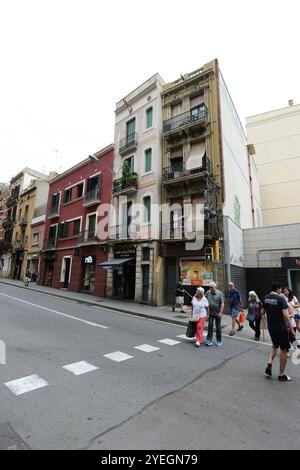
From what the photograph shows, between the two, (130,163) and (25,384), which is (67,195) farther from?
(25,384)

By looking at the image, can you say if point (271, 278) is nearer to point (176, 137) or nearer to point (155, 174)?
point (155, 174)

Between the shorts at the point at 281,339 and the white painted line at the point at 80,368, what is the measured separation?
3.64m

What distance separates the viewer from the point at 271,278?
622 inches

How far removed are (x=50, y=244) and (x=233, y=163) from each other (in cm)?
1928

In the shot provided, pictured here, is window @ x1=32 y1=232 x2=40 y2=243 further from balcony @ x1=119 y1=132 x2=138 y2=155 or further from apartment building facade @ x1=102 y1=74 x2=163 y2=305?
balcony @ x1=119 y1=132 x2=138 y2=155

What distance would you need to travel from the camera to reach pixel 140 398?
144 inches

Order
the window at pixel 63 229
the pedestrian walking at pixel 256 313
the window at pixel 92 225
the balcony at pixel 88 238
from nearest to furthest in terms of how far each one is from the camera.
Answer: the pedestrian walking at pixel 256 313
the balcony at pixel 88 238
the window at pixel 92 225
the window at pixel 63 229

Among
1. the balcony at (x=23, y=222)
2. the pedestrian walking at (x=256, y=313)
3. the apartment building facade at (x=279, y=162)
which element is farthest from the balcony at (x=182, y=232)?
the balcony at (x=23, y=222)

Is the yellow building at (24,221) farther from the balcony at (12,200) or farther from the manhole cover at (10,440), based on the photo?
the manhole cover at (10,440)

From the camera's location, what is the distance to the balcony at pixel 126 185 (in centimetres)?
1773

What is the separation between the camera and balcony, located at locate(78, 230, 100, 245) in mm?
19609

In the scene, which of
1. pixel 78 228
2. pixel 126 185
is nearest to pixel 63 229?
pixel 78 228

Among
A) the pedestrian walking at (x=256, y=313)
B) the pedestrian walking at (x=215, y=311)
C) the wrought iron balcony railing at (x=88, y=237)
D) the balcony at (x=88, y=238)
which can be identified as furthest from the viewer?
the wrought iron balcony railing at (x=88, y=237)

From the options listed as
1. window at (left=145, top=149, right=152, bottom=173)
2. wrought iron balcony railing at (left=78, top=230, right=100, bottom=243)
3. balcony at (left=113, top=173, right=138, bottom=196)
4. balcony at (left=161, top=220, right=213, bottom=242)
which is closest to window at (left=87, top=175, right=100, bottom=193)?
balcony at (left=113, top=173, right=138, bottom=196)
